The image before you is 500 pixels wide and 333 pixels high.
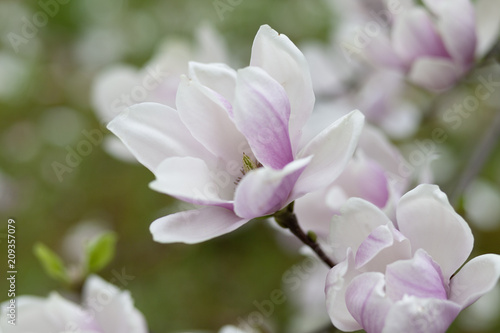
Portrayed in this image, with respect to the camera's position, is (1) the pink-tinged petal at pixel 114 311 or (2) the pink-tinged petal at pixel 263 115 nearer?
(2) the pink-tinged petal at pixel 263 115

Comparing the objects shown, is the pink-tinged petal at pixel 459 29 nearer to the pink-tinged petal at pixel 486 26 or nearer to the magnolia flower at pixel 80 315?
the pink-tinged petal at pixel 486 26

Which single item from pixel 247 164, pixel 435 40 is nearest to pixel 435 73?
pixel 435 40

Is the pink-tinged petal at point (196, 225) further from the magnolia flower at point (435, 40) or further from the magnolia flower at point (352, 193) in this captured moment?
the magnolia flower at point (435, 40)

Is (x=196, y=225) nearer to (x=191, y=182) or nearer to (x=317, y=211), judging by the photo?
(x=191, y=182)

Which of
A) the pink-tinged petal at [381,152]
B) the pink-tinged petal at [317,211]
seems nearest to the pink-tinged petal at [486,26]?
the pink-tinged petal at [381,152]

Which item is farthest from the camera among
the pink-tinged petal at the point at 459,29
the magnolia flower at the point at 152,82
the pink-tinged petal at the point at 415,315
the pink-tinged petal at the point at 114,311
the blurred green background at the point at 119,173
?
the blurred green background at the point at 119,173

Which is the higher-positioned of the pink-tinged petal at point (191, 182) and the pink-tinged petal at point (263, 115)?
the pink-tinged petal at point (263, 115)

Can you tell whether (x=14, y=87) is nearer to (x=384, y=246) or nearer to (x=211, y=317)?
(x=211, y=317)

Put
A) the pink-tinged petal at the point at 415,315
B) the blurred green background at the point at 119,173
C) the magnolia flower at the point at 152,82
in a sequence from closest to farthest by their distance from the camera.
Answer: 1. the pink-tinged petal at the point at 415,315
2. the magnolia flower at the point at 152,82
3. the blurred green background at the point at 119,173

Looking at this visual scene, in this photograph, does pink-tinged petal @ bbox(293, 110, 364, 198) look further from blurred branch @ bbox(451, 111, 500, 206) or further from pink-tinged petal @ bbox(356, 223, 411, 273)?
blurred branch @ bbox(451, 111, 500, 206)

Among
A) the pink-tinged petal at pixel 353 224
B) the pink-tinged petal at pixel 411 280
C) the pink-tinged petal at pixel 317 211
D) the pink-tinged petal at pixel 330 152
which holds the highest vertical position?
the pink-tinged petal at pixel 330 152
